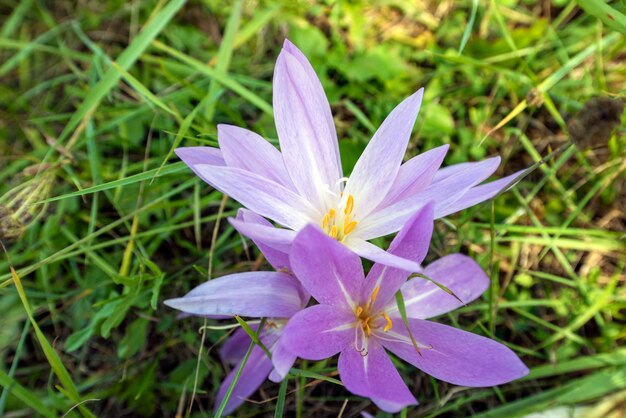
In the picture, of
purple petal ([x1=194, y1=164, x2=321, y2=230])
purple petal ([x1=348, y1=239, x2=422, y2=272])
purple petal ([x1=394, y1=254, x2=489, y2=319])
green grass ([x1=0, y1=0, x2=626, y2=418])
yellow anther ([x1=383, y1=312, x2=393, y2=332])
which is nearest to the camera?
purple petal ([x1=348, y1=239, x2=422, y2=272])

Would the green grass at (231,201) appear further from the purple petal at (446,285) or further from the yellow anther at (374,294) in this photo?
the yellow anther at (374,294)

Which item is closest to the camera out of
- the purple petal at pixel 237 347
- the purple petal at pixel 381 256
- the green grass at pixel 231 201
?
the purple petal at pixel 381 256

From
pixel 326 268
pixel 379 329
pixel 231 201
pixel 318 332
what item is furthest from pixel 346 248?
pixel 231 201

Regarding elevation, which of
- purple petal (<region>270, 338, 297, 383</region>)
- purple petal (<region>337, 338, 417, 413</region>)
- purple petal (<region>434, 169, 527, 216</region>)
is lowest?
purple petal (<region>337, 338, 417, 413</region>)

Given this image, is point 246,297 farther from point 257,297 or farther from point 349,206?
point 349,206

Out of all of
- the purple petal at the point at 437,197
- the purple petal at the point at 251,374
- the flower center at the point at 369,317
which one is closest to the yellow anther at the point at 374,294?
the flower center at the point at 369,317

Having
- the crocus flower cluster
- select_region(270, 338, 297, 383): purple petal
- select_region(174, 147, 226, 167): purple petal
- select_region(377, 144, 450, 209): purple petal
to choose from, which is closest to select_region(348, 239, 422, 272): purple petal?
the crocus flower cluster

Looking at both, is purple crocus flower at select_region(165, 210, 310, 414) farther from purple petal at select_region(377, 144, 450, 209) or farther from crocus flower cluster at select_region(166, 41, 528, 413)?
purple petal at select_region(377, 144, 450, 209)
